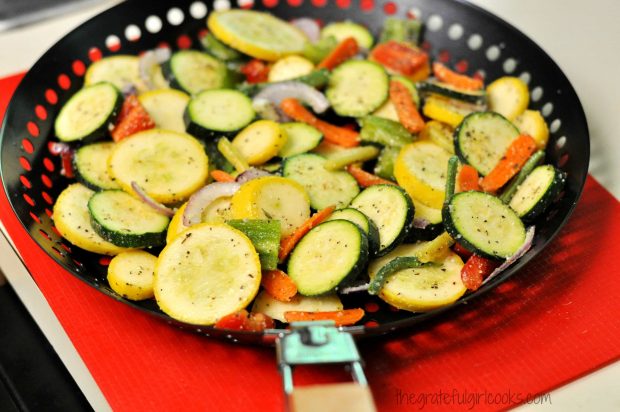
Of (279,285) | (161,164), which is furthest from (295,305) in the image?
(161,164)

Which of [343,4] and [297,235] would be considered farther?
[343,4]

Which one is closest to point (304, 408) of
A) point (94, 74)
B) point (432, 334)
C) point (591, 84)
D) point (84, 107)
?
point (432, 334)

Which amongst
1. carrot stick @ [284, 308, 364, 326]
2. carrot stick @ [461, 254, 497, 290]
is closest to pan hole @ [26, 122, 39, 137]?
carrot stick @ [284, 308, 364, 326]

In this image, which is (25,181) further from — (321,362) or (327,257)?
(321,362)

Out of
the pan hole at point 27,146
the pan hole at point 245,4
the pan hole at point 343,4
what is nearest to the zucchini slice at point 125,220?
the pan hole at point 27,146

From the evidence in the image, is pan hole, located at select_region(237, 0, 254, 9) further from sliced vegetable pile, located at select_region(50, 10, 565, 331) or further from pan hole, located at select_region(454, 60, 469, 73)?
pan hole, located at select_region(454, 60, 469, 73)

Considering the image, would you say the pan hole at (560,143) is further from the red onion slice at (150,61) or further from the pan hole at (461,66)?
the red onion slice at (150,61)

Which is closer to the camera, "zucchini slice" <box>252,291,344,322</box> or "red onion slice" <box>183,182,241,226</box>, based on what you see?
"zucchini slice" <box>252,291,344,322</box>
